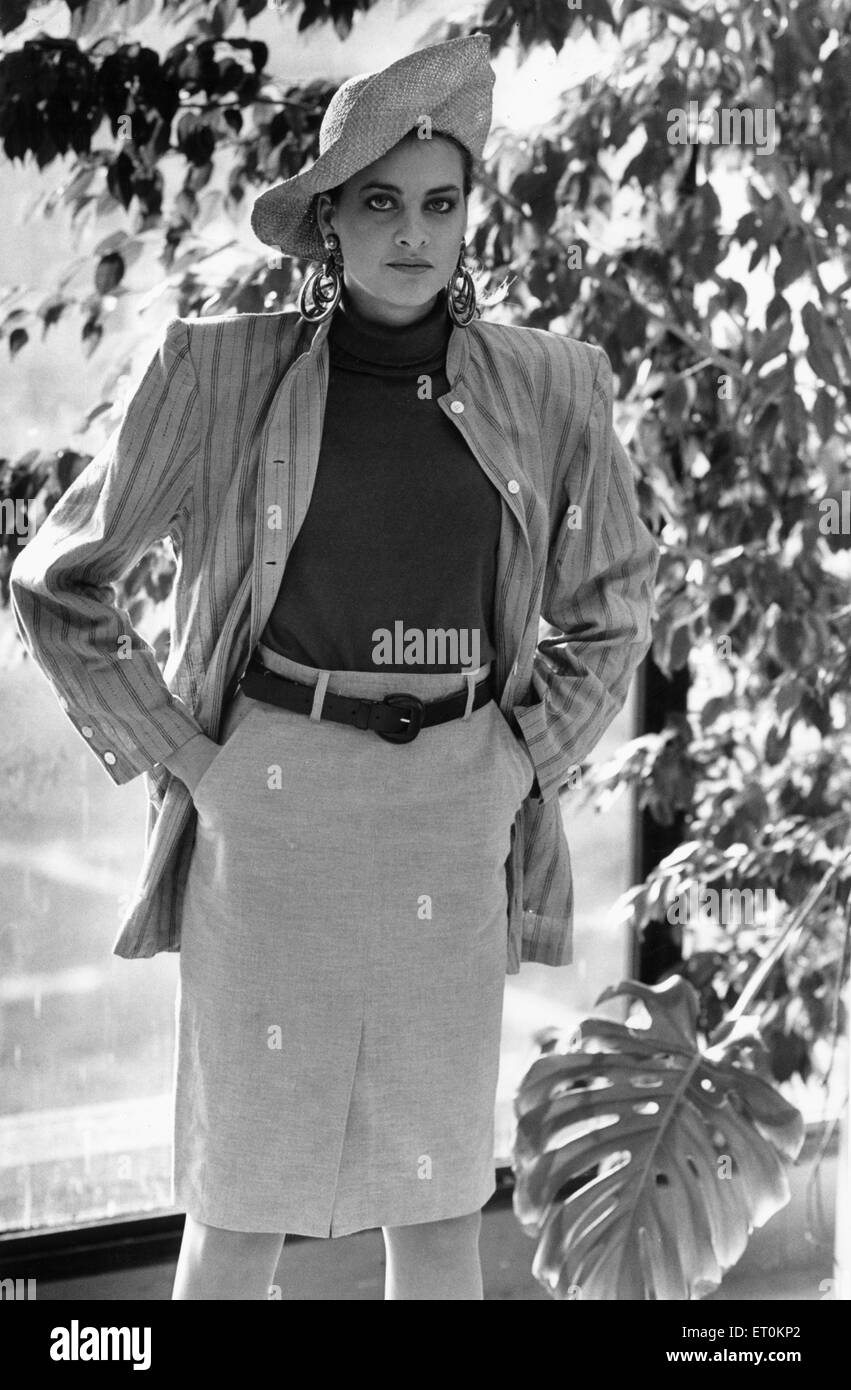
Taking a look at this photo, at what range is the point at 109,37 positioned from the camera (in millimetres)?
1906

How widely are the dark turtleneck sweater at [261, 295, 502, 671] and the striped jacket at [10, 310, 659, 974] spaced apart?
2cm

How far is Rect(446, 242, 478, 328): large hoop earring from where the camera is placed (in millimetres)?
1471

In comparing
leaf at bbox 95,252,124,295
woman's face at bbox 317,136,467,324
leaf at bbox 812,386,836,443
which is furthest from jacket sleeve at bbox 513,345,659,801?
leaf at bbox 95,252,124,295

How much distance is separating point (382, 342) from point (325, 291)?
3.1 inches

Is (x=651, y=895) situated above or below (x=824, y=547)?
below

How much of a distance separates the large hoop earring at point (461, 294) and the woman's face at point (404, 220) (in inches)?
1.9

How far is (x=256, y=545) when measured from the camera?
1.42 m

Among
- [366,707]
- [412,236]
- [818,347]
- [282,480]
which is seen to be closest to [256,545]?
[282,480]

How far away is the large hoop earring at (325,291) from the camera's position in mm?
1453

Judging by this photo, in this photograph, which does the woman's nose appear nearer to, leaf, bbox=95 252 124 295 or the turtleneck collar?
the turtleneck collar

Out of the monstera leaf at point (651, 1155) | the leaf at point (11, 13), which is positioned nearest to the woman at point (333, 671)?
the monstera leaf at point (651, 1155)

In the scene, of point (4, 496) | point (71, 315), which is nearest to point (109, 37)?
point (71, 315)
